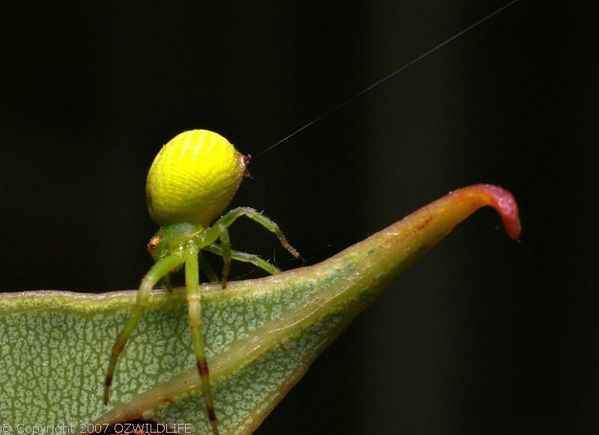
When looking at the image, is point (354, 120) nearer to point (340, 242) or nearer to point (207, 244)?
point (340, 242)

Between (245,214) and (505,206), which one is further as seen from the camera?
(245,214)

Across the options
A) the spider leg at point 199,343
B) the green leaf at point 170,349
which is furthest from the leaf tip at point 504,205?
the spider leg at point 199,343

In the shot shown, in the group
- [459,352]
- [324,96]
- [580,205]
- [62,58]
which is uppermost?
[62,58]

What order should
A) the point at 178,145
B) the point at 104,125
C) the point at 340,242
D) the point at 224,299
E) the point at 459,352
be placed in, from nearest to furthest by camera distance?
the point at 224,299, the point at 178,145, the point at 340,242, the point at 104,125, the point at 459,352

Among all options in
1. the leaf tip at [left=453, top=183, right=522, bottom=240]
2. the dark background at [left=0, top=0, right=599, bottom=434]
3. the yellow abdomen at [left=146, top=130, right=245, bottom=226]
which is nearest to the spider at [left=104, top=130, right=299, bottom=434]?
the yellow abdomen at [left=146, top=130, right=245, bottom=226]

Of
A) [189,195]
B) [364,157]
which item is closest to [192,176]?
[189,195]

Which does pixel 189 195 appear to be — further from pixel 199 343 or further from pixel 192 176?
pixel 199 343

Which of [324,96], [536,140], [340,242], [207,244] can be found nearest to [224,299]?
[207,244]
